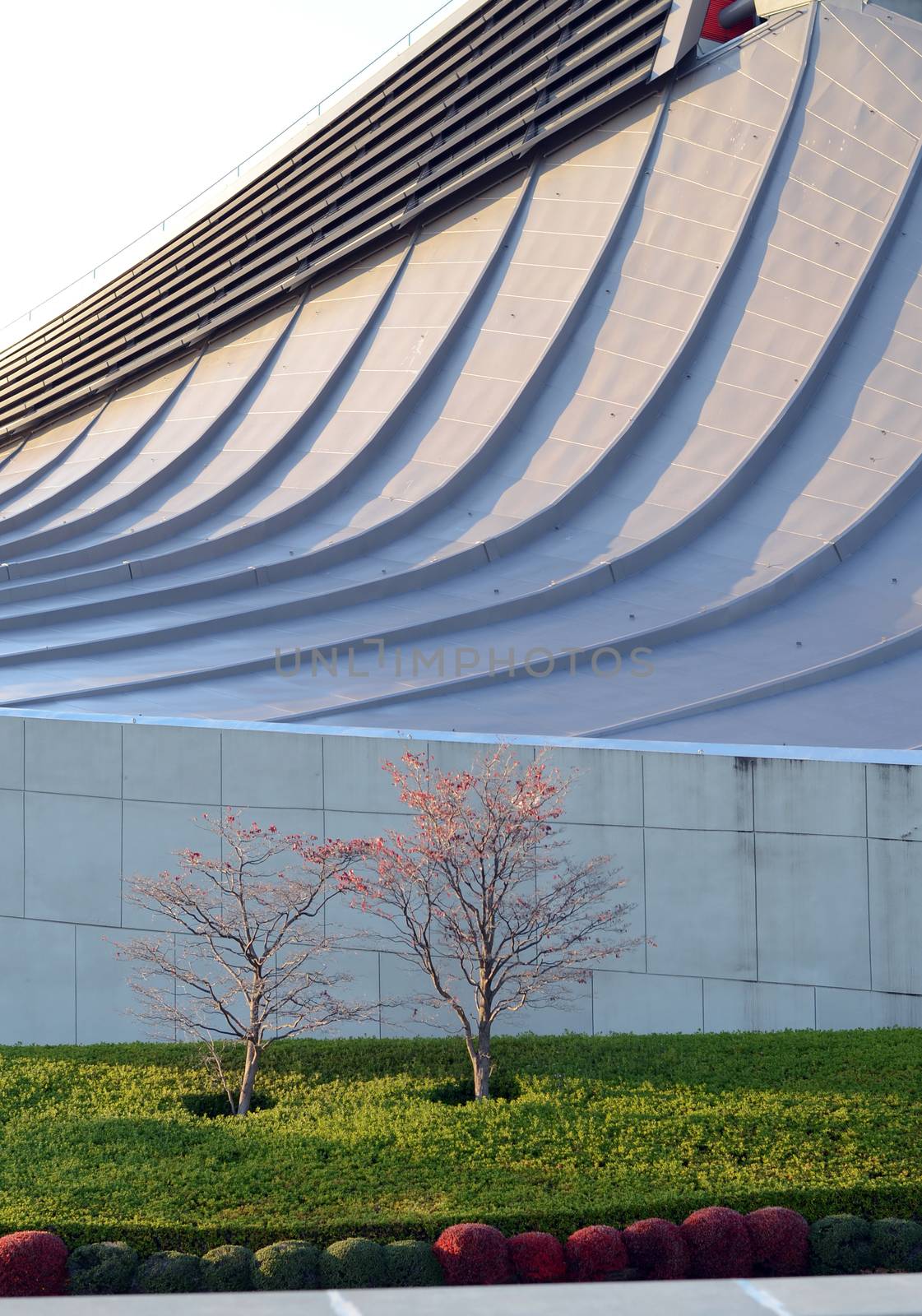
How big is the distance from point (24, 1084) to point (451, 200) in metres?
16.5

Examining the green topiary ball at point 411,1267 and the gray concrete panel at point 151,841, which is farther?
the gray concrete panel at point 151,841

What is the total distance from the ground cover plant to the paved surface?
3.11 metres

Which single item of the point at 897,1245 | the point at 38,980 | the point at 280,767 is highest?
the point at 280,767

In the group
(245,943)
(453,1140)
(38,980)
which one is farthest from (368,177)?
(453,1140)

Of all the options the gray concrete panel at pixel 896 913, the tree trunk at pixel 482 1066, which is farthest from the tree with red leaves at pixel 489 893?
the gray concrete panel at pixel 896 913

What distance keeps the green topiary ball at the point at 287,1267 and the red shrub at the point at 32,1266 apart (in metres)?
1.03

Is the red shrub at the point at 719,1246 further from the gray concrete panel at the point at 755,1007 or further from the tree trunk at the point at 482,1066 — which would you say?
the gray concrete panel at the point at 755,1007

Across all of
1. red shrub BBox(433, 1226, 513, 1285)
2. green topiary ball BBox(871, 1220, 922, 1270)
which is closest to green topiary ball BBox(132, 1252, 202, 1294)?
red shrub BBox(433, 1226, 513, 1285)

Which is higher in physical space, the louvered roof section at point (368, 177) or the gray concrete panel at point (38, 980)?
the louvered roof section at point (368, 177)

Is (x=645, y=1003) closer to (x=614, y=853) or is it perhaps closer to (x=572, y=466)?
(x=614, y=853)

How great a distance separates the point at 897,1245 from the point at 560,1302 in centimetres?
395

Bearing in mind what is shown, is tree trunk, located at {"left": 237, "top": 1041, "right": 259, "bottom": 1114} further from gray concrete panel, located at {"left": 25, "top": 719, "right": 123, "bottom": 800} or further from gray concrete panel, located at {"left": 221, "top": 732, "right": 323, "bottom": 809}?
gray concrete panel, located at {"left": 25, "top": 719, "right": 123, "bottom": 800}

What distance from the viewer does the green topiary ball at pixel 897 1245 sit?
27.2 ft

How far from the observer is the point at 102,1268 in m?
7.82
